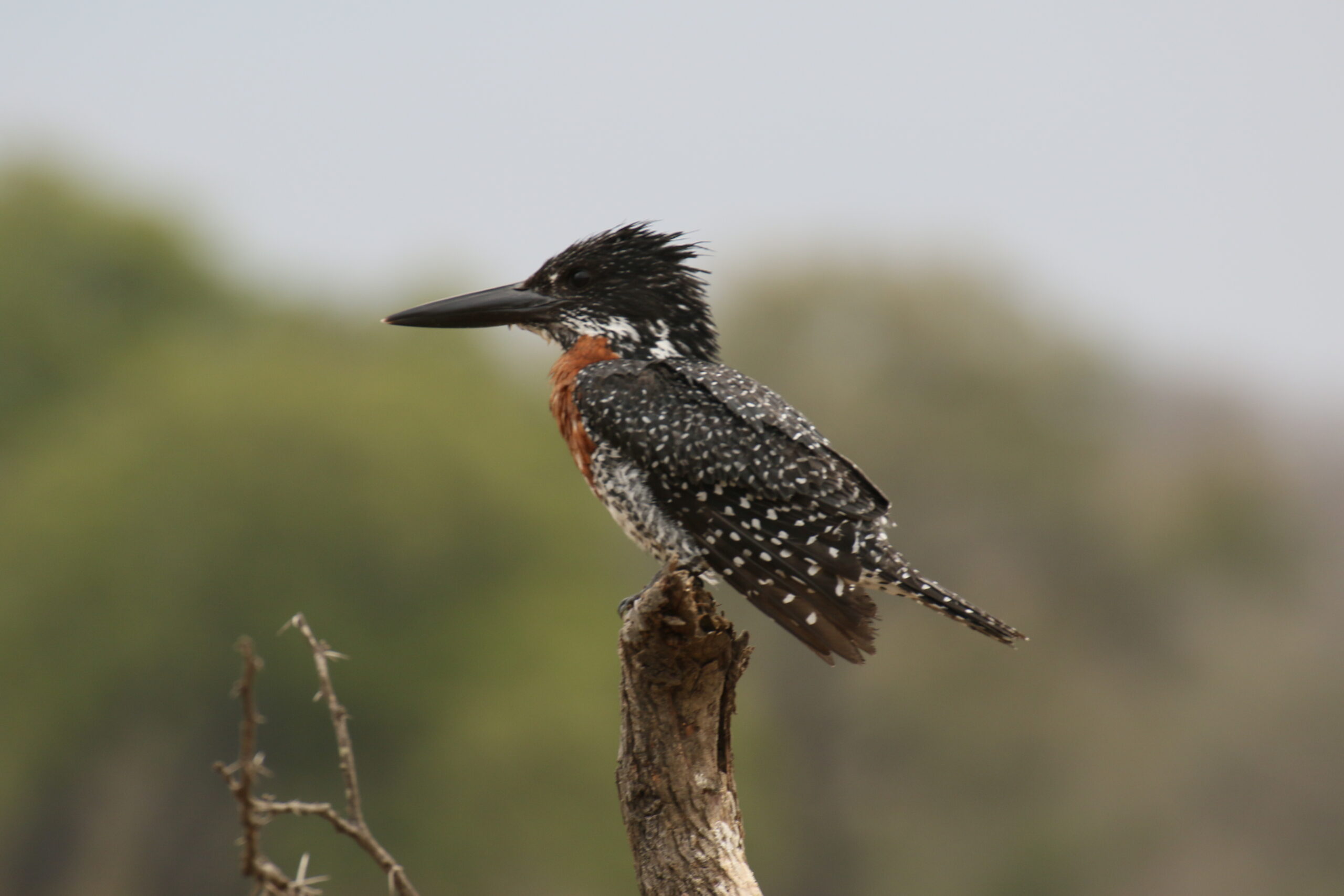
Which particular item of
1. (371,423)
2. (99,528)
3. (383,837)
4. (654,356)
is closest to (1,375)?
(99,528)

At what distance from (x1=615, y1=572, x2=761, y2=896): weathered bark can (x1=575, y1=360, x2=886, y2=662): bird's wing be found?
68cm

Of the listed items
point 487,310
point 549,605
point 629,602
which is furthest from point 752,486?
point 549,605

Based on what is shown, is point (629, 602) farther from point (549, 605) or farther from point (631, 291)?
point (549, 605)

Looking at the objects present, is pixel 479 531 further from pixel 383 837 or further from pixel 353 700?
pixel 383 837

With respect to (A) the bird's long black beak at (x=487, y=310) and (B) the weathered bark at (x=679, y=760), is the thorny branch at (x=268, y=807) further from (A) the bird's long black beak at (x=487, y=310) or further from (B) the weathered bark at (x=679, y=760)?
(A) the bird's long black beak at (x=487, y=310)

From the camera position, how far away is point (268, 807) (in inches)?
125

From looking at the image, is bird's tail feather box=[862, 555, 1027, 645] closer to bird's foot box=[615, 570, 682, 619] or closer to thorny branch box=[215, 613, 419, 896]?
bird's foot box=[615, 570, 682, 619]

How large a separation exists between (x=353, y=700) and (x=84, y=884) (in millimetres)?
7443

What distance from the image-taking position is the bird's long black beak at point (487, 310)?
6.48 metres

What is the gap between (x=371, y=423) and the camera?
29672 millimetres

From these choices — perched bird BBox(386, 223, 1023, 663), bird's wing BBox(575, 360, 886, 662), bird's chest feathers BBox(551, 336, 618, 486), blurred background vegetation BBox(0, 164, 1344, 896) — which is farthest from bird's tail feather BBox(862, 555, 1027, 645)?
blurred background vegetation BBox(0, 164, 1344, 896)

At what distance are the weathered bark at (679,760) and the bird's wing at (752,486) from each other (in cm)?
68

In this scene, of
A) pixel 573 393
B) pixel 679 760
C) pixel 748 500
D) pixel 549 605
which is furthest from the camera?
pixel 549 605

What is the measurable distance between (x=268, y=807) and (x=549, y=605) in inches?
1116
